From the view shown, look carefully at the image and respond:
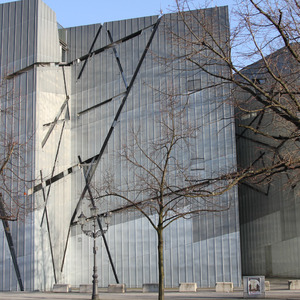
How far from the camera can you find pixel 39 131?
29.5m

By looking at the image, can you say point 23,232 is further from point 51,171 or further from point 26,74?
point 26,74

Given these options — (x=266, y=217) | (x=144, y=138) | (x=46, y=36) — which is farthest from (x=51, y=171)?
(x=266, y=217)

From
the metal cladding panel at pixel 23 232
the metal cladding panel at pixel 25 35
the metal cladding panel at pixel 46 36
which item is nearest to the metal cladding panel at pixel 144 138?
the metal cladding panel at pixel 46 36

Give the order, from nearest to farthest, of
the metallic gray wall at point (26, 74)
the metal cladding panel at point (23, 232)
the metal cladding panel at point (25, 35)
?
1. the metal cladding panel at point (23, 232)
2. the metallic gray wall at point (26, 74)
3. the metal cladding panel at point (25, 35)

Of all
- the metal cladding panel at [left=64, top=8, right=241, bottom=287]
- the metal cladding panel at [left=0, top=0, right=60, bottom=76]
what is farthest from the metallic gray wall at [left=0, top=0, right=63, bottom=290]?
the metal cladding panel at [left=64, top=8, right=241, bottom=287]

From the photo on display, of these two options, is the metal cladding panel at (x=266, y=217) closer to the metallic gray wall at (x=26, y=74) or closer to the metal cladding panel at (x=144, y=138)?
the metal cladding panel at (x=144, y=138)

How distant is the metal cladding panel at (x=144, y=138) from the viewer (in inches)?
1121

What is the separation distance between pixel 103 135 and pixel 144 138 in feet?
9.44

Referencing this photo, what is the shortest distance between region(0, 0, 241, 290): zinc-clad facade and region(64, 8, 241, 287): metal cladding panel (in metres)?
0.06

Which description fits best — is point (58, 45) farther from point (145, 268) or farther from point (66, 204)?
point (145, 268)

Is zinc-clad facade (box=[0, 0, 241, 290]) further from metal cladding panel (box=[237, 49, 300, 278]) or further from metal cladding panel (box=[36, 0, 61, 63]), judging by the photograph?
metal cladding panel (box=[237, 49, 300, 278])

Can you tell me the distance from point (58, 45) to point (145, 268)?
15.0m

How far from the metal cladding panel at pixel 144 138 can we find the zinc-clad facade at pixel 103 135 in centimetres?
6

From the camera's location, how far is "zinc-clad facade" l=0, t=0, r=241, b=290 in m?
28.5
